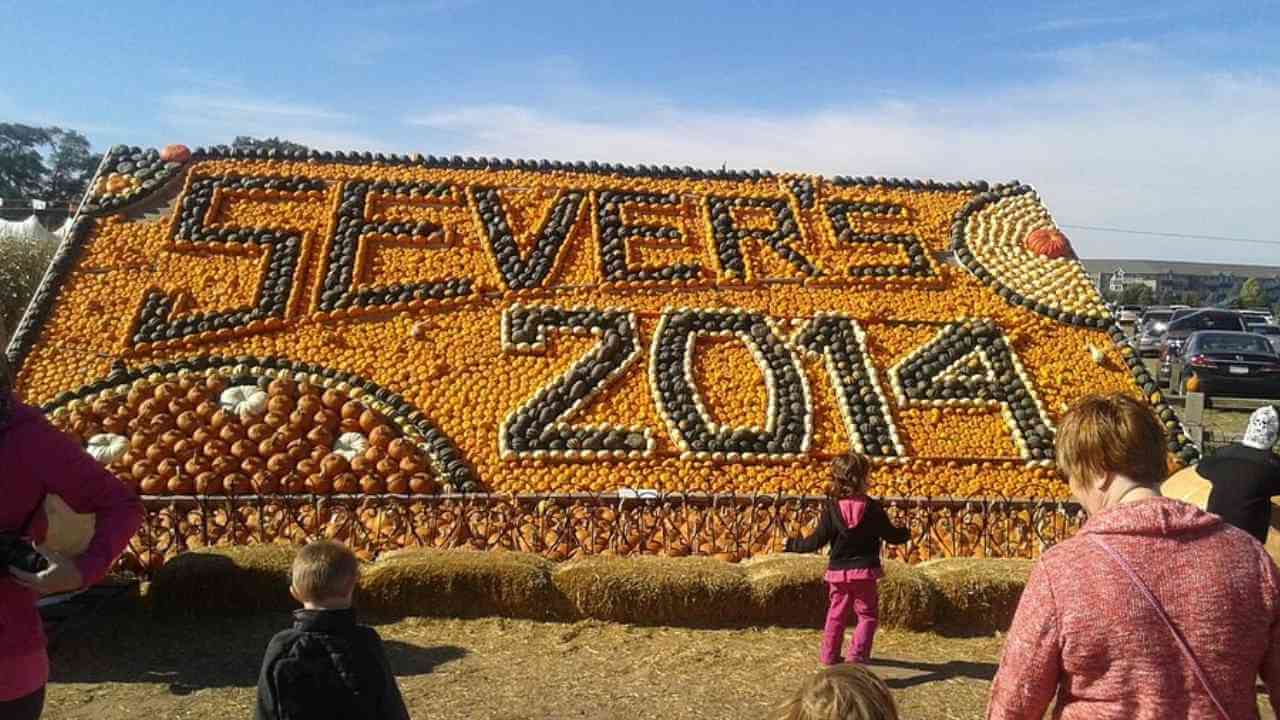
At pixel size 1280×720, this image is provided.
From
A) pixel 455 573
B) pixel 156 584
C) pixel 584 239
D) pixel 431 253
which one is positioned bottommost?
pixel 156 584

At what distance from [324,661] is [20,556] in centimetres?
99

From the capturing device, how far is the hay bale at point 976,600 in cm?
742

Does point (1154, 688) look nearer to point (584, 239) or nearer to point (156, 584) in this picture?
point (156, 584)

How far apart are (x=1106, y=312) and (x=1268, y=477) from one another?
804 centimetres

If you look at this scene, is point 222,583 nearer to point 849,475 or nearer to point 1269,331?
point 849,475

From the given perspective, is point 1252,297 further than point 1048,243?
Yes

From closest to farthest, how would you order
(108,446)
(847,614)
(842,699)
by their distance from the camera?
(842,699)
(847,614)
(108,446)

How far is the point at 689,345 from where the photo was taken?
11.5 m

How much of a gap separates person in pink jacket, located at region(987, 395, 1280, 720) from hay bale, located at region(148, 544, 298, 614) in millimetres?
6132

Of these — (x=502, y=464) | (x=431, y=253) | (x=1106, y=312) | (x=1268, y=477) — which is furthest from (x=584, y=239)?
(x=1268, y=477)

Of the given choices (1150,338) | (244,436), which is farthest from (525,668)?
(1150,338)

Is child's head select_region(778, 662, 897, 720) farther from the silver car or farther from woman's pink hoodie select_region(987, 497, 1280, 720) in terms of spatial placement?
the silver car

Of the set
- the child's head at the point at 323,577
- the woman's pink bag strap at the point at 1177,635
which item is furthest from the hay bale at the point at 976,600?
the child's head at the point at 323,577

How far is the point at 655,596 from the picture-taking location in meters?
7.29
